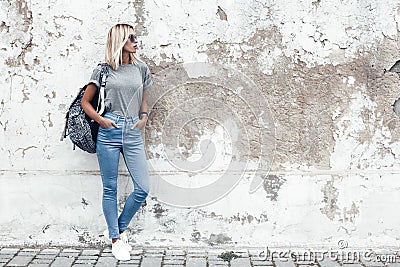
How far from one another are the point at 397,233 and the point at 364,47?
1666 mm

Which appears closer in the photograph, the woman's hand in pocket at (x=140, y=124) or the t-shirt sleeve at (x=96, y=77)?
the t-shirt sleeve at (x=96, y=77)

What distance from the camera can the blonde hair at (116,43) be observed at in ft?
14.5

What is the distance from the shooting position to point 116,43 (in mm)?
4445

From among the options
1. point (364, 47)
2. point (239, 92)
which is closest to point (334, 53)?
Result: point (364, 47)

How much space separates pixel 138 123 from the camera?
4.59 m

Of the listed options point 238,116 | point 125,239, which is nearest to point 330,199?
point 238,116

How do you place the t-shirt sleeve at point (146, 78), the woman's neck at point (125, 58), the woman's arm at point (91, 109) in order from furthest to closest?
the t-shirt sleeve at point (146, 78) < the woman's neck at point (125, 58) < the woman's arm at point (91, 109)

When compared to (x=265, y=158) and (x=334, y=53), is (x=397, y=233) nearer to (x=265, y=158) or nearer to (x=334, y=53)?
(x=265, y=158)

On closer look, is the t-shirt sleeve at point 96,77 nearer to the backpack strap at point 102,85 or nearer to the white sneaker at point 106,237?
the backpack strap at point 102,85

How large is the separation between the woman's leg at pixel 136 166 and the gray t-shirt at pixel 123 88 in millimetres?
185

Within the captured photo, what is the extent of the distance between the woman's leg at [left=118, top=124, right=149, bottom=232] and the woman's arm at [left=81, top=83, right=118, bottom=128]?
0.61ft

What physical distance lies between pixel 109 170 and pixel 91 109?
0.53 metres

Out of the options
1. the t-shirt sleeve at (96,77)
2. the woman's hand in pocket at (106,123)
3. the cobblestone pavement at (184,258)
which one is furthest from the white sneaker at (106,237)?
the t-shirt sleeve at (96,77)

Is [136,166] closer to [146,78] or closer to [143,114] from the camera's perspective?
[143,114]
